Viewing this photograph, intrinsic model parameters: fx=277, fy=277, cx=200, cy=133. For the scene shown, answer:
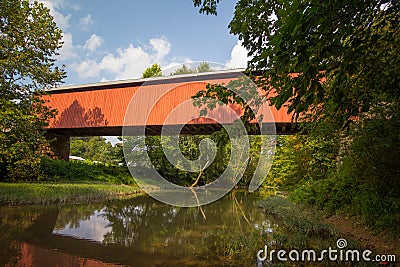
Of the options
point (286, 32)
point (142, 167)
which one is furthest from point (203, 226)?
point (142, 167)

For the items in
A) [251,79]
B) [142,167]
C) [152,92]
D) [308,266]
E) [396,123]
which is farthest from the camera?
[142,167]

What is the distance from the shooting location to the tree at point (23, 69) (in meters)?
8.79

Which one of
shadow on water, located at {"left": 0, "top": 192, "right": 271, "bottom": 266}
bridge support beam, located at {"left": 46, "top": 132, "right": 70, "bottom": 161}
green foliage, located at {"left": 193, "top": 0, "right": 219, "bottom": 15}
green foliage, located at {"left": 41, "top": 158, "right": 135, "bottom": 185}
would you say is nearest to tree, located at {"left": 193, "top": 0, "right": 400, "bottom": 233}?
green foliage, located at {"left": 193, "top": 0, "right": 219, "bottom": 15}

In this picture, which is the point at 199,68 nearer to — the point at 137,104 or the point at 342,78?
the point at 342,78

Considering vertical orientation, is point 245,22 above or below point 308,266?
above

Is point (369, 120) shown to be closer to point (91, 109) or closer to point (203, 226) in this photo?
point (203, 226)

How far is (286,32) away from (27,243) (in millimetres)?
5686

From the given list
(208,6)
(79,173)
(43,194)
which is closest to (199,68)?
(208,6)

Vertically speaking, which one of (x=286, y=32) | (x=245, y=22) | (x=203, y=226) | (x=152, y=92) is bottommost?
(x=203, y=226)

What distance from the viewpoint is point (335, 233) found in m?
5.90

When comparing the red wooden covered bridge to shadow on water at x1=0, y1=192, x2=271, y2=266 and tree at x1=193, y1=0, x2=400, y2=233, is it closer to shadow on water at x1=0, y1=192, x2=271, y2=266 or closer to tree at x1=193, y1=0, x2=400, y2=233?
tree at x1=193, y1=0, x2=400, y2=233

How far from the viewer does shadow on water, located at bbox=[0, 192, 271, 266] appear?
4398 millimetres

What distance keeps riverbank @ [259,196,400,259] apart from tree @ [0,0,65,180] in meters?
8.25

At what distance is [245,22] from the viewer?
11.7 ft
